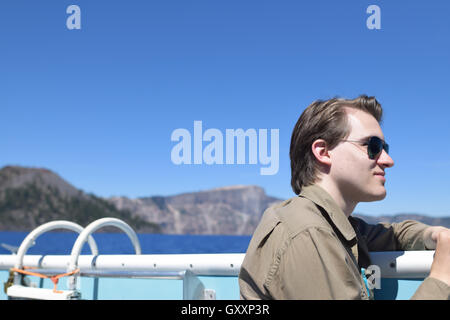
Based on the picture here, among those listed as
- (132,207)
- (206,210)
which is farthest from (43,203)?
(206,210)

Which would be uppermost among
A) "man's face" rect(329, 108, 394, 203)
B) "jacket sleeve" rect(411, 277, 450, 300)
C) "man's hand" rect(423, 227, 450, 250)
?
"man's face" rect(329, 108, 394, 203)

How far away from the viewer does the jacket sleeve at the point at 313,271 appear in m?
1.07

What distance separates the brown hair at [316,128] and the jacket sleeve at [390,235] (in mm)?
339

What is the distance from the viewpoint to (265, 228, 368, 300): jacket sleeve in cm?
107

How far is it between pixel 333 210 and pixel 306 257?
279 mm

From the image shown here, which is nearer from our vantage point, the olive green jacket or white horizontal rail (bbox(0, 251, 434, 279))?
the olive green jacket

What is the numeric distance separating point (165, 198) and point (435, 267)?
151 metres

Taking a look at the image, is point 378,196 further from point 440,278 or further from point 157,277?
point 157,277

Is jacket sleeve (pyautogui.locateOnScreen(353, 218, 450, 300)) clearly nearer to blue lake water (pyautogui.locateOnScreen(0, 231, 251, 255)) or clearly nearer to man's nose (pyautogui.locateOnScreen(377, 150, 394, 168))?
man's nose (pyautogui.locateOnScreen(377, 150, 394, 168))

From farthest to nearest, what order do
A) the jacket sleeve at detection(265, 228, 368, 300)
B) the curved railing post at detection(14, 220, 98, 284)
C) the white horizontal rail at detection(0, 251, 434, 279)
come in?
the curved railing post at detection(14, 220, 98, 284) → the white horizontal rail at detection(0, 251, 434, 279) → the jacket sleeve at detection(265, 228, 368, 300)

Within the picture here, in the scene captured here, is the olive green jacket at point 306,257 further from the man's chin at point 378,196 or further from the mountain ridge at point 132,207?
the mountain ridge at point 132,207

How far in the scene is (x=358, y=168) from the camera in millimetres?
1394

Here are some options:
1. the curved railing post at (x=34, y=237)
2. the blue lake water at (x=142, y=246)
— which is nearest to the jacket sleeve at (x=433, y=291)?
the curved railing post at (x=34, y=237)

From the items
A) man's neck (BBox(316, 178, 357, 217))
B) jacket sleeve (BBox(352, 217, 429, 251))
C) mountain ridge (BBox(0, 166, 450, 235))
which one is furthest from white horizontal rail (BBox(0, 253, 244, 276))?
mountain ridge (BBox(0, 166, 450, 235))
